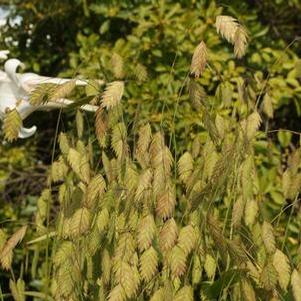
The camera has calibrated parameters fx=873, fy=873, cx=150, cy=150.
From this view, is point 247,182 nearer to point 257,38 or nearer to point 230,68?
point 230,68

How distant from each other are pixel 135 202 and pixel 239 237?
0.85ft

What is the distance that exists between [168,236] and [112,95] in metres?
0.21

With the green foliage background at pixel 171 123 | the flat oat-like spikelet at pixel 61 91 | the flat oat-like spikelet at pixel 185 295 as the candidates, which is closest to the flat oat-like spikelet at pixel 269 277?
the green foliage background at pixel 171 123

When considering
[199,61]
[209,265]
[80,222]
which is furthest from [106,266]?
[199,61]

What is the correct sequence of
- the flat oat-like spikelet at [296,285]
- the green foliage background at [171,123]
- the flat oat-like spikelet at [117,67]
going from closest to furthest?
the flat oat-like spikelet at [296,285] → the green foliage background at [171,123] → the flat oat-like spikelet at [117,67]

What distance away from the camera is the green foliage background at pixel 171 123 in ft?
4.39

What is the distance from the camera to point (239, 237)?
1.45m

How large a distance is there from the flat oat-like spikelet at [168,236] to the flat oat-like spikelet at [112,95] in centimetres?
18

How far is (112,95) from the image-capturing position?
1.21m

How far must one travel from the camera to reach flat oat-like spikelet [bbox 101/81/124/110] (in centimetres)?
120

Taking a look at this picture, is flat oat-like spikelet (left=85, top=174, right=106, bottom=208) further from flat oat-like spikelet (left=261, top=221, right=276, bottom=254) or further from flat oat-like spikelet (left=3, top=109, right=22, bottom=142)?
flat oat-like spikelet (left=261, top=221, right=276, bottom=254)

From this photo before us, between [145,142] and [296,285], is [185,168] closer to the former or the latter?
[145,142]

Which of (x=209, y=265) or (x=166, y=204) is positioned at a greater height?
(x=166, y=204)

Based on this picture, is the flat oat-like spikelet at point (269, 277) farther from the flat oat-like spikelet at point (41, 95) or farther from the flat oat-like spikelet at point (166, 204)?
the flat oat-like spikelet at point (41, 95)
